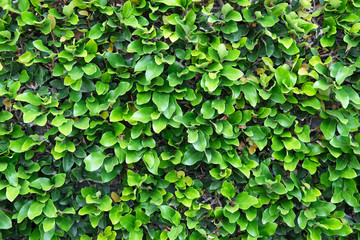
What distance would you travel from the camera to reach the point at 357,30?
2.05 meters

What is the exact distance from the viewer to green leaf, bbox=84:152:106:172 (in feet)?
6.65

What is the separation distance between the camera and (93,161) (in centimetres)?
204

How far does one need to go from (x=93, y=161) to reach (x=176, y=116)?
64 centimetres

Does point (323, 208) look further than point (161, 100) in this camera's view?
Yes

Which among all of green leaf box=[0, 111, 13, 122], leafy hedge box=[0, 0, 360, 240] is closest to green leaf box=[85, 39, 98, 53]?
leafy hedge box=[0, 0, 360, 240]

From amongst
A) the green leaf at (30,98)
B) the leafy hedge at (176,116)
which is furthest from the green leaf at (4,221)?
the green leaf at (30,98)

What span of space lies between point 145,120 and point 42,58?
813mm

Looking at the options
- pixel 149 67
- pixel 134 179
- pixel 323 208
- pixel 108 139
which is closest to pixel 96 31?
pixel 149 67

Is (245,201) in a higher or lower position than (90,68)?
lower

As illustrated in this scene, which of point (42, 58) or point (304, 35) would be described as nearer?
point (42, 58)

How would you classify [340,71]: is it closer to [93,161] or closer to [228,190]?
[228,190]

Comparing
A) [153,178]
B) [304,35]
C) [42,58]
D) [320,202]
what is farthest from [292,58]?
[42,58]

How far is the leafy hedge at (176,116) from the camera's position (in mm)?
2010

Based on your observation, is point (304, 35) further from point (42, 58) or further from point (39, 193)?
point (39, 193)
